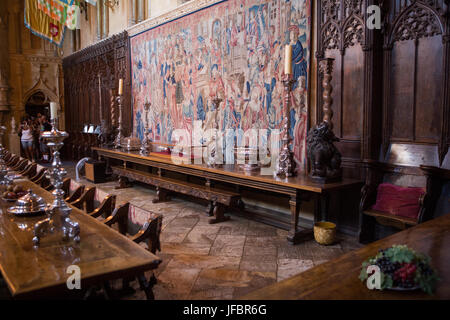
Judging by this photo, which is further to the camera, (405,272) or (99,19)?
(99,19)

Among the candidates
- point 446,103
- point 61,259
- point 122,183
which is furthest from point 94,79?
point 61,259

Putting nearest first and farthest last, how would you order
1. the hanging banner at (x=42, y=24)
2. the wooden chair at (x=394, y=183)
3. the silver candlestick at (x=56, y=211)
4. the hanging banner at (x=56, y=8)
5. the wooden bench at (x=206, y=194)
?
the silver candlestick at (x=56, y=211) < the wooden chair at (x=394, y=183) < the wooden bench at (x=206, y=194) < the hanging banner at (x=56, y=8) < the hanging banner at (x=42, y=24)

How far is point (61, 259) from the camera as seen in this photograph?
86.1 inches

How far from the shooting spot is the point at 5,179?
4523mm

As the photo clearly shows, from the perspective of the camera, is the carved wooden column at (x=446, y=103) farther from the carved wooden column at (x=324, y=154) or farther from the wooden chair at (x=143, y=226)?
the wooden chair at (x=143, y=226)

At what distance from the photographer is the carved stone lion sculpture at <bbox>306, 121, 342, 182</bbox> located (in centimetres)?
467

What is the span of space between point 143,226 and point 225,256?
1662 mm

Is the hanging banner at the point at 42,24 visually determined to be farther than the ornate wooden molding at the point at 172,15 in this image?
Yes

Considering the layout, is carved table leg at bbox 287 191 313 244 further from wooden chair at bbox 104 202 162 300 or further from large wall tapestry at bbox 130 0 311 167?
wooden chair at bbox 104 202 162 300

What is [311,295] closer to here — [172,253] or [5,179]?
[172,253]

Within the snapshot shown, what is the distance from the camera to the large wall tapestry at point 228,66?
5.71 metres

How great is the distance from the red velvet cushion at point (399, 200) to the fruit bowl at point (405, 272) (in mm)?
2641

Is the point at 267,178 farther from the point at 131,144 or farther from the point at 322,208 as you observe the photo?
the point at 131,144

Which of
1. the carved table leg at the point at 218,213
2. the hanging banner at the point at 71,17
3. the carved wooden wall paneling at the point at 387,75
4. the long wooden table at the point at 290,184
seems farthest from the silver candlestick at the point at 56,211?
the hanging banner at the point at 71,17
